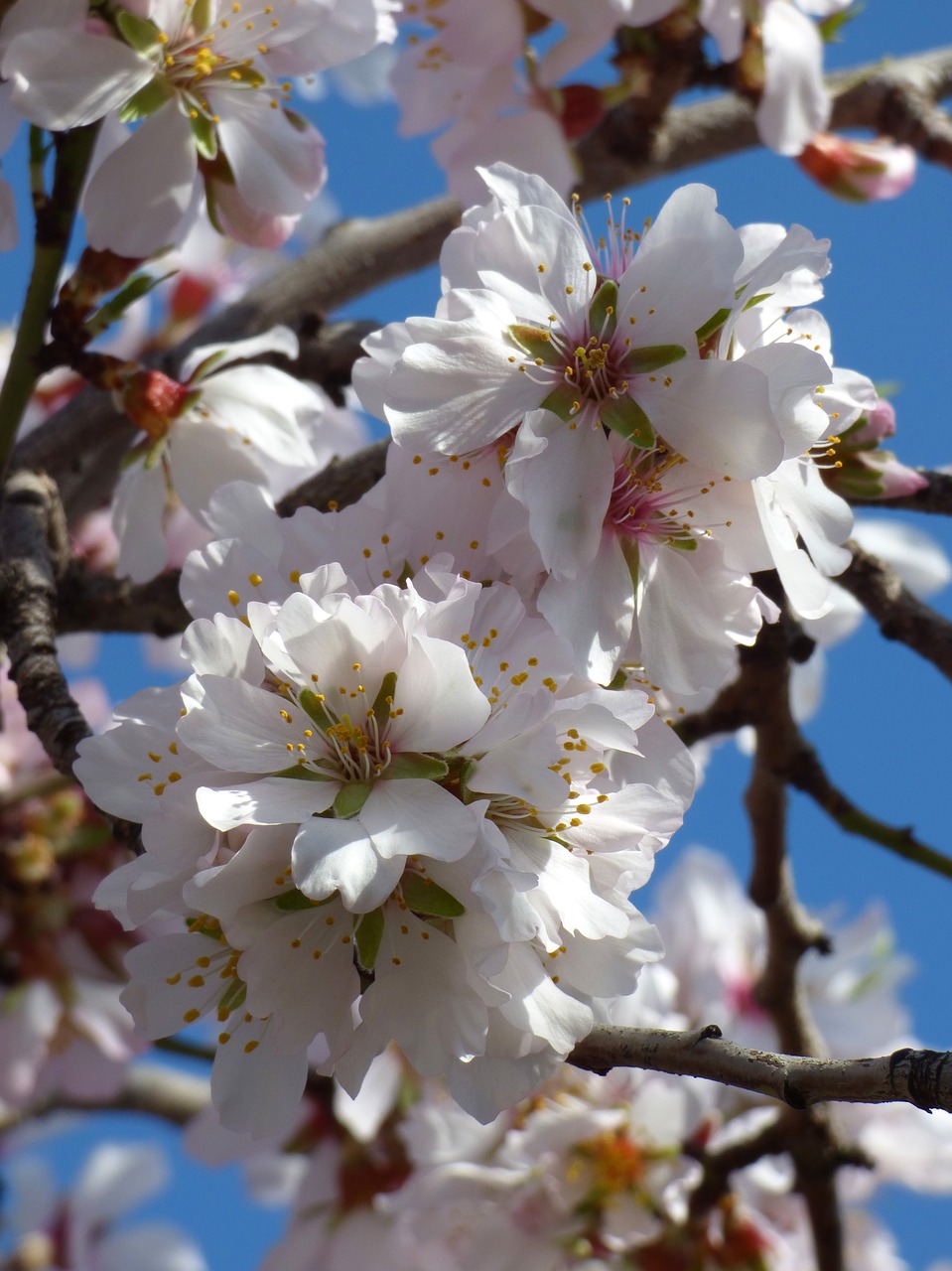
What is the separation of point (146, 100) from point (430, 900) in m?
0.97

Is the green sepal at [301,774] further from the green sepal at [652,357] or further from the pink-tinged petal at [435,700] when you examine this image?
the green sepal at [652,357]

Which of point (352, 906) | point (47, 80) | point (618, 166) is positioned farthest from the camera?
point (618, 166)

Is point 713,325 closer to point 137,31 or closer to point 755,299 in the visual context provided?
point 755,299

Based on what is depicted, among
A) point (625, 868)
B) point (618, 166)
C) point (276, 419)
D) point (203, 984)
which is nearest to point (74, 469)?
point (276, 419)

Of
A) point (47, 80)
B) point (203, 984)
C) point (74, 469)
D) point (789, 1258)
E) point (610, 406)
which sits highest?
point (47, 80)

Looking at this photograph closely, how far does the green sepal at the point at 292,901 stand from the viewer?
3.22 feet

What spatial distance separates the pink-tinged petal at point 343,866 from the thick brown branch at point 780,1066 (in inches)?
9.0

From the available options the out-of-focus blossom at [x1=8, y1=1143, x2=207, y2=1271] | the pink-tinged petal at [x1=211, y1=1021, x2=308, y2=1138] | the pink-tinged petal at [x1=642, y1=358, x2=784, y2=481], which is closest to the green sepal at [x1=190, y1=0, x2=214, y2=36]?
the pink-tinged petal at [x1=642, y1=358, x2=784, y2=481]

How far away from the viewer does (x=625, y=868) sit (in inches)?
40.6

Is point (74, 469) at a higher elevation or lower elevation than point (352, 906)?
lower

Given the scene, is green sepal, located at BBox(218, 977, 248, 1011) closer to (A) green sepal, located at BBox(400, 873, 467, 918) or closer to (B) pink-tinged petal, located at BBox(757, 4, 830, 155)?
(A) green sepal, located at BBox(400, 873, 467, 918)

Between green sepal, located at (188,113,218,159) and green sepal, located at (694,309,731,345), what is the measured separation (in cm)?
69

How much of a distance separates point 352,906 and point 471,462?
420 millimetres

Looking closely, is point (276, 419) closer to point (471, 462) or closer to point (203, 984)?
point (471, 462)
